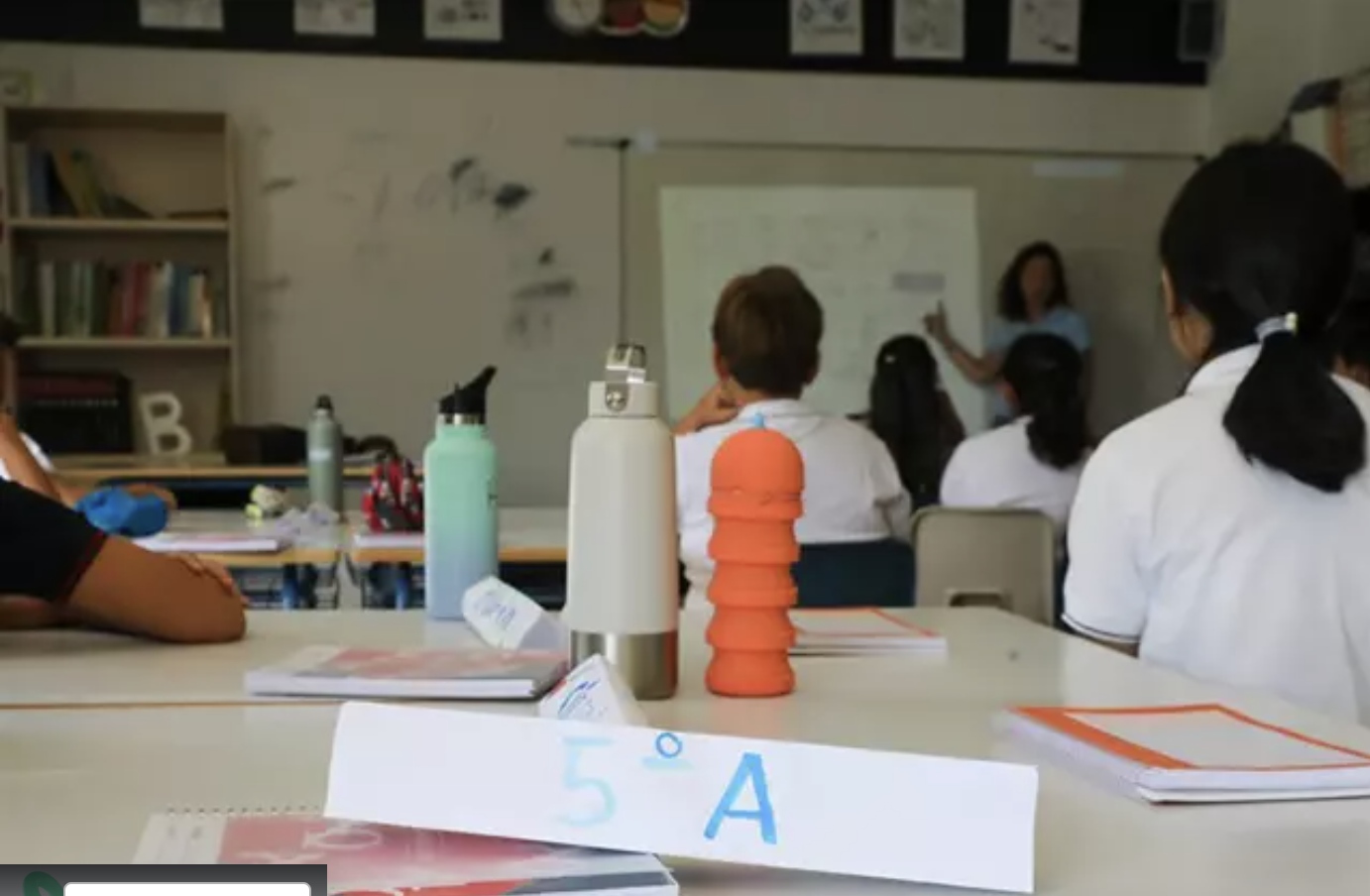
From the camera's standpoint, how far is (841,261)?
17.8 feet

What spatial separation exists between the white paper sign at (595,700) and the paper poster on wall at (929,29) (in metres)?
5.00

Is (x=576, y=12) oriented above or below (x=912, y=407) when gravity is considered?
above

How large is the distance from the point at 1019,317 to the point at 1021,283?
0.13 meters

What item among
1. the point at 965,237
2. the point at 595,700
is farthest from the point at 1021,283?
the point at 595,700

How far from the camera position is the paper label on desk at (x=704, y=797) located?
0.70 m

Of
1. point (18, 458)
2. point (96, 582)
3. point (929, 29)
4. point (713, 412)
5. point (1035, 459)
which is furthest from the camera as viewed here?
point (929, 29)

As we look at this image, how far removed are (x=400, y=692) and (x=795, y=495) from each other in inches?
13.8

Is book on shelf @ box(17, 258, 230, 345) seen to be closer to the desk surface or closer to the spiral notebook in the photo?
the desk surface

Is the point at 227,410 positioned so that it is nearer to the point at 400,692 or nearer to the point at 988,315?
the point at 988,315

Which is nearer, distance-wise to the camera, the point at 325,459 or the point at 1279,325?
the point at 1279,325

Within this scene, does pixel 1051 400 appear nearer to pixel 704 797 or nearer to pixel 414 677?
pixel 414 677

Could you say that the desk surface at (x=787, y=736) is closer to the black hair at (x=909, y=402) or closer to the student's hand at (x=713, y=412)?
the student's hand at (x=713, y=412)

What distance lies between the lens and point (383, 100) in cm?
520

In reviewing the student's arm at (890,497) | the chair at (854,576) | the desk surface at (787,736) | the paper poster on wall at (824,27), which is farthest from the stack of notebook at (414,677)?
the paper poster on wall at (824,27)
